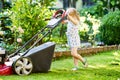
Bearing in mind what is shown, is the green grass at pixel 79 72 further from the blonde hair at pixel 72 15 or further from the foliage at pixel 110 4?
the foliage at pixel 110 4

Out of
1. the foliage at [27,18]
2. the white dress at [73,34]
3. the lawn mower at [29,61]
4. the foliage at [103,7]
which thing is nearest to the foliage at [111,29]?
the foliage at [27,18]

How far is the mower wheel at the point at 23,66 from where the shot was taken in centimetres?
776

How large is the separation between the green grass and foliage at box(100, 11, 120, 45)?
139 inches

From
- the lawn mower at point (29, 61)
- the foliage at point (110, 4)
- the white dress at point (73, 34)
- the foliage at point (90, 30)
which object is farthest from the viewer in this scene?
the foliage at point (110, 4)

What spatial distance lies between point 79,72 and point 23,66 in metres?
1.22

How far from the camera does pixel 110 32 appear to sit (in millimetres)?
13852

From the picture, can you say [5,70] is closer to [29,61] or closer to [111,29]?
[29,61]

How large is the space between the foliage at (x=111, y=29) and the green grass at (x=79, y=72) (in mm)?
3538

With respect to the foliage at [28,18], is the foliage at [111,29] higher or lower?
lower

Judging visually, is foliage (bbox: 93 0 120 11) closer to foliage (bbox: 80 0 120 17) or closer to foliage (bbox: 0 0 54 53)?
foliage (bbox: 80 0 120 17)

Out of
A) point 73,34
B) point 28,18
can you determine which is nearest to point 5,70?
point 73,34

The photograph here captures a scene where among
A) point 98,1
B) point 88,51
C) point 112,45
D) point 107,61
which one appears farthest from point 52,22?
point 98,1

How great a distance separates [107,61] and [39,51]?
9.52 feet

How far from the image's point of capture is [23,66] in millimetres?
7773
